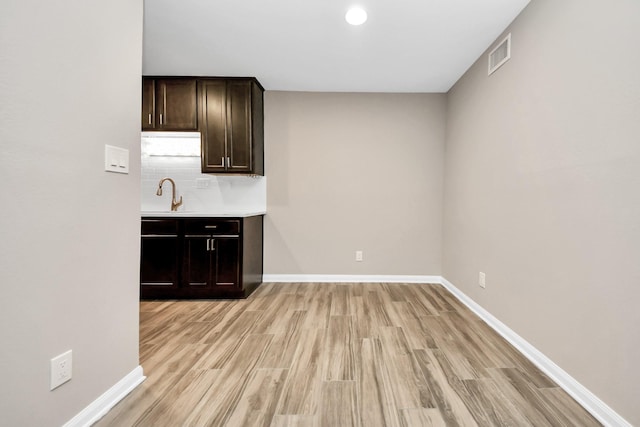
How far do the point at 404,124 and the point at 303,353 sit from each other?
129 inches

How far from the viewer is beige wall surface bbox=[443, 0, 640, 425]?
1595 millimetres

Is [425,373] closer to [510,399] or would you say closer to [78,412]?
[510,399]

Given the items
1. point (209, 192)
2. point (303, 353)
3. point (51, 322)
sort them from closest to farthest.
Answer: point (51, 322), point (303, 353), point (209, 192)

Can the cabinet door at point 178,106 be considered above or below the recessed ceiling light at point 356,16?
below

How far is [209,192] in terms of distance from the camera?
14.7 ft

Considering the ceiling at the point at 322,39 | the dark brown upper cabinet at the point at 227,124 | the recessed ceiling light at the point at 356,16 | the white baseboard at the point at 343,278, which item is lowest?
the white baseboard at the point at 343,278

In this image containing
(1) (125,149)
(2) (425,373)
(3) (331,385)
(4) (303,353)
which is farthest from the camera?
(4) (303,353)

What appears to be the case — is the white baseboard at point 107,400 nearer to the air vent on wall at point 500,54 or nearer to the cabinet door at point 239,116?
the cabinet door at point 239,116

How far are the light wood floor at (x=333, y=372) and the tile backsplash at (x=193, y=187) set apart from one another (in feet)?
4.77

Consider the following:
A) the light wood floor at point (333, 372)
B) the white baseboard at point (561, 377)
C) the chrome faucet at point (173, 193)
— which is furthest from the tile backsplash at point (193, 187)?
the white baseboard at point (561, 377)

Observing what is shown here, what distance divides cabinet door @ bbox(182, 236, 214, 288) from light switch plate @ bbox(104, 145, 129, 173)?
192cm

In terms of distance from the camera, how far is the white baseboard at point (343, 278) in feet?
15.0

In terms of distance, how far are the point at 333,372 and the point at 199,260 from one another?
2125 millimetres

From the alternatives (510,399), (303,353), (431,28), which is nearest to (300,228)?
(303,353)
